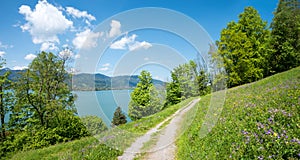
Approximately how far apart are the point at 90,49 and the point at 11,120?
2574 centimetres

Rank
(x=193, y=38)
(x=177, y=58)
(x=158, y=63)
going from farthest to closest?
(x=158, y=63)
(x=177, y=58)
(x=193, y=38)

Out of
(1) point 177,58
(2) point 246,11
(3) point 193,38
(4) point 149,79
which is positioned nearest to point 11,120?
(4) point 149,79

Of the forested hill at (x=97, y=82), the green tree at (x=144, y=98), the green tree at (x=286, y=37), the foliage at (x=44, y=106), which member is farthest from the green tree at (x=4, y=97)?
the green tree at (x=286, y=37)

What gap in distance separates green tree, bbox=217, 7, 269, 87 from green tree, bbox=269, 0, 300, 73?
176 centimetres

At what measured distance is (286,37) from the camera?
29.7 m

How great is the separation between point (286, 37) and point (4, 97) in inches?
1830

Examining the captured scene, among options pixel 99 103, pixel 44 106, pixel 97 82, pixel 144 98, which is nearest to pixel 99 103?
pixel 99 103

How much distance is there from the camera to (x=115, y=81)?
8.73 m

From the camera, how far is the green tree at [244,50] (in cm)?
2844

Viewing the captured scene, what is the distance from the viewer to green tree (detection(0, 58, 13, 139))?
23.0 metres

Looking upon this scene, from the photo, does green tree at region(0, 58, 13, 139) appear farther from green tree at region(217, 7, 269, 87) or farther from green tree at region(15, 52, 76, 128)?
green tree at region(217, 7, 269, 87)

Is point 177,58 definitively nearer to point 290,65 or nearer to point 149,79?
point 149,79

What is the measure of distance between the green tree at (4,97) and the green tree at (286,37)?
143ft

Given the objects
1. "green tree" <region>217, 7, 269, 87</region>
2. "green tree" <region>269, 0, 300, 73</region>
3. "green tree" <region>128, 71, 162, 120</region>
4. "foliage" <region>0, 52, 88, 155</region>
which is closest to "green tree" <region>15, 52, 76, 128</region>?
"foliage" <region>0, 52, 88, 155</region>
